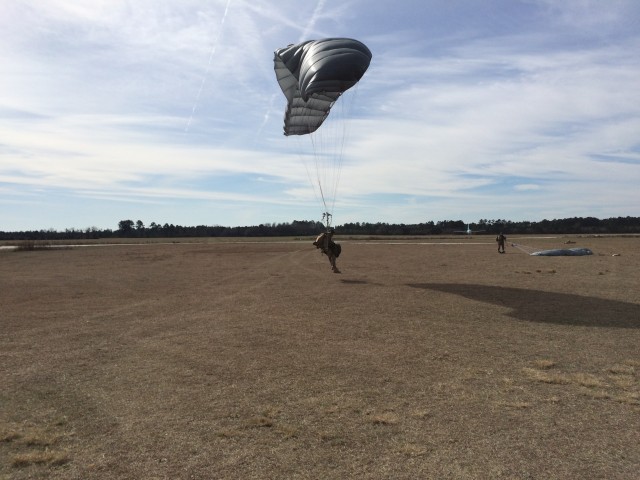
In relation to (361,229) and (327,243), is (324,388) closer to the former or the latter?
(327,243)

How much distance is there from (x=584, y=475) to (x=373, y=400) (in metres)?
2.96

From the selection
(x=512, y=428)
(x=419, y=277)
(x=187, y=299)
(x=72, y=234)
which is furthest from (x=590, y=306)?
(x=72, y=234)

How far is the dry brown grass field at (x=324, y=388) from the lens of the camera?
17.6 feet

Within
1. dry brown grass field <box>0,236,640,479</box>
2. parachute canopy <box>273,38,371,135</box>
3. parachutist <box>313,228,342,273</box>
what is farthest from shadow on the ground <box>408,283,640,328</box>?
parachute canopy <box>273,38,371,135</box>

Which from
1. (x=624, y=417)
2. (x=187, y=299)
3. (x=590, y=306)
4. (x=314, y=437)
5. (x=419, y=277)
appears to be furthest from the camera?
(x=419, y=277)

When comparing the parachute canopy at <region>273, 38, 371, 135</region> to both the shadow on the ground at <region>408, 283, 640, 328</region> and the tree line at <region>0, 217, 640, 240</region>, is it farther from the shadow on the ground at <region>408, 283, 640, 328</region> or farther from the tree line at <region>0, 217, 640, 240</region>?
the tree line at <region>0, 217, 640, 240</region>

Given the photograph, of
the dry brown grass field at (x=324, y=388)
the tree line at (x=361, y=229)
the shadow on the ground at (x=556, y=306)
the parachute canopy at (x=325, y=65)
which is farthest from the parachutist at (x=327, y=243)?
the tree line at (x=361, y=229)

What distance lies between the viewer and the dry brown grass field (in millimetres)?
5379

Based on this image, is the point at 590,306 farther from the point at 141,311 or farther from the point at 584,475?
the point at 141,311

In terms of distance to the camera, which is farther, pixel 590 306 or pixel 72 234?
pixel 72 234

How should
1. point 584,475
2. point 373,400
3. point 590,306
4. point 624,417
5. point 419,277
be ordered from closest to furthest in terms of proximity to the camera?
point 584,475 → point 624,417 → point 373,400 → point 590,306 → point 419,277

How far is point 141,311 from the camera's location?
1511 cm

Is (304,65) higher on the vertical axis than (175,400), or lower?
higher

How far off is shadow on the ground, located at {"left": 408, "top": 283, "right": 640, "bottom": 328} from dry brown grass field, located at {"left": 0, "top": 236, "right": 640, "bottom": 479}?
94 mm
